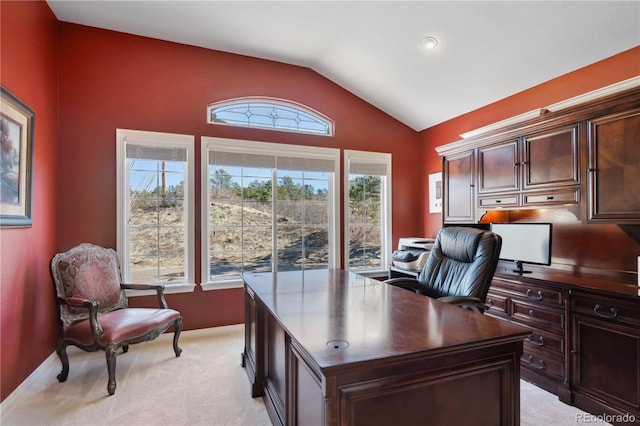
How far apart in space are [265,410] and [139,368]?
1319mm

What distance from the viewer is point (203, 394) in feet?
7.57

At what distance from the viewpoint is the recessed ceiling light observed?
2.86m

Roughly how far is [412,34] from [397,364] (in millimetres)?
2855

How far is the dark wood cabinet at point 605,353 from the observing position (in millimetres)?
1883

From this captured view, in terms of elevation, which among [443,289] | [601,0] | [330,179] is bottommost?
[443,289]

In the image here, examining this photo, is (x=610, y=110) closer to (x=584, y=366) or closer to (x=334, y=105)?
(x=584, y=366)

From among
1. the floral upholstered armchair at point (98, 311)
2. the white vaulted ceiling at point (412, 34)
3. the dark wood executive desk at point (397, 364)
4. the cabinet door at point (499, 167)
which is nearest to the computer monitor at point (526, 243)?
the cabinet door at point (499, 167)

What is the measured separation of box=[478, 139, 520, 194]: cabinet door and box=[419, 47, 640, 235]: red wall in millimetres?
587

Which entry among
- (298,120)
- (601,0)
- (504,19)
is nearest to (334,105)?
(298,120)

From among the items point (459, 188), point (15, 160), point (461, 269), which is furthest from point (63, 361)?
point (459, 188)

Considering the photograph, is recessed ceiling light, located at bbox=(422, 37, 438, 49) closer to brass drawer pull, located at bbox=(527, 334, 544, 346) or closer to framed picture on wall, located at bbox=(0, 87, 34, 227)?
brass drawer pull, located at bbox=(527, 334, 544, 346)

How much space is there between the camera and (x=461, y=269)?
2.32m

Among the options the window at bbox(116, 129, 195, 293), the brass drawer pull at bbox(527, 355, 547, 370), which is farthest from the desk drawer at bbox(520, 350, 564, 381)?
the window at bbox(116, 129, 195, 293)

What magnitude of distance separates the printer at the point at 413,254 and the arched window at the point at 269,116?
5.87 feet
